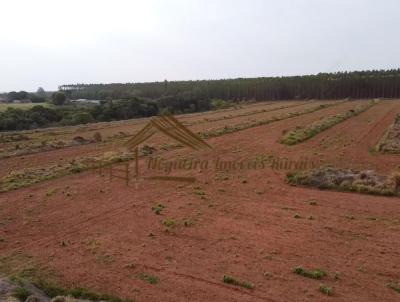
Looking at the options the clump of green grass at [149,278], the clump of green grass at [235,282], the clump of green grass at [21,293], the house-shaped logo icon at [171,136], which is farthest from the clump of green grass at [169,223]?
the house-shaped logo icon at [171,136]

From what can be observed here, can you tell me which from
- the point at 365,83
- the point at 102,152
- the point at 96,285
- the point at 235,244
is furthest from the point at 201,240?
the point at 365,83

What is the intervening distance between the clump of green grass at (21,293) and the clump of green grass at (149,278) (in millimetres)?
1904

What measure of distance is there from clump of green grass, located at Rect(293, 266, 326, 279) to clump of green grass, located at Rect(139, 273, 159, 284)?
254cm

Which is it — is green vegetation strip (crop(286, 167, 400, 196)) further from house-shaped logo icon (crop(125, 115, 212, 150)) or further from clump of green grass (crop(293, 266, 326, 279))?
house-shaped logo icon (crop(125, 115, 212, 150))

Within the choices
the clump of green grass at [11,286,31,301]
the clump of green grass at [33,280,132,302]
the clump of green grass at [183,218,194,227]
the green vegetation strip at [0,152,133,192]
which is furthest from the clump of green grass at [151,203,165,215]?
the green vegetation strip at [0,152,133,192]

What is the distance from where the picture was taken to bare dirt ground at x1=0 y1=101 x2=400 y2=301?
7.28 m

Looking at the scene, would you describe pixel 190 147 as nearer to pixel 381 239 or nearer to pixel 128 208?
pixel 128 208

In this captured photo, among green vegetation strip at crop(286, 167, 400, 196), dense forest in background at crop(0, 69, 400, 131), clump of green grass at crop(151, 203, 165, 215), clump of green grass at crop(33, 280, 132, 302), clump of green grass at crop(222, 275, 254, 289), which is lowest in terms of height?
clump of green grass at crop(33, 280, 132, 302)

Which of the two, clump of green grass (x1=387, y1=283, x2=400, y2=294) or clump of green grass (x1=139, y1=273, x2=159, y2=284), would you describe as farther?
clump of green grass (x1=139, y1=273, x2=159, y2=284)

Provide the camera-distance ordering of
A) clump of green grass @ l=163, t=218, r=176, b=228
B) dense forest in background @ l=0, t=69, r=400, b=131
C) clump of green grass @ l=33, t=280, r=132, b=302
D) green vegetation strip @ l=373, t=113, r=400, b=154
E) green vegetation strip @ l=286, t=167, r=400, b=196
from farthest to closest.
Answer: dense forest in background @ l=0, t=69, r=400, b=131
green vegetation strip @ l=373, t=113, r=400, b=154
green vegetation strip @ l=286, t=167, r=400, b=196
clump of green grass @ l=163, t=218, r=176, b=228
clump of green grass @ l=33, t=280, r=132, b=302

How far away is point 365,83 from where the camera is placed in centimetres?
8800

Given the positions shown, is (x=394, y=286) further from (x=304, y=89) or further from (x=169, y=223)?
(x=304, y=89)

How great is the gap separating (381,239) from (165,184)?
7.88 meters

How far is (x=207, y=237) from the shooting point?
9.60 meters
